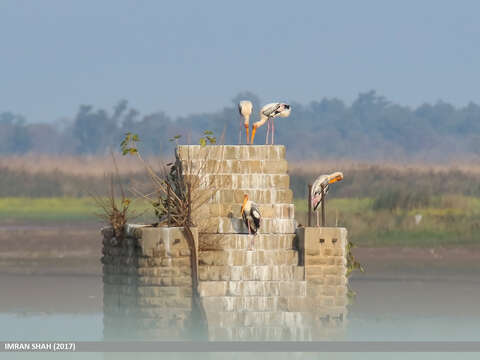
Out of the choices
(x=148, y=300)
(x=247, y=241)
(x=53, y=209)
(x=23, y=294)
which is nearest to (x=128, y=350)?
(x=148, y=300)

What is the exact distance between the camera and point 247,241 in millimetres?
30938

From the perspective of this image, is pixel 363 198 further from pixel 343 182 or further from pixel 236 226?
pixel 236 226

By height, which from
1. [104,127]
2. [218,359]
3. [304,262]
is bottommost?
[218,359]

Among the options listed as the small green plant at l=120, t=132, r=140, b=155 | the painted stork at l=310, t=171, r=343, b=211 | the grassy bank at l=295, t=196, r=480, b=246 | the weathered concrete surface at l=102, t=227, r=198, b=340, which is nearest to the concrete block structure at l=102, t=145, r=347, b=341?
the weathered concrete surface at l=102, t=227, r=198, b=340

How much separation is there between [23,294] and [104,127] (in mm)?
88593

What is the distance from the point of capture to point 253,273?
30.6m

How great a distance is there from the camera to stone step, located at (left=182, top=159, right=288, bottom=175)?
31266 mm

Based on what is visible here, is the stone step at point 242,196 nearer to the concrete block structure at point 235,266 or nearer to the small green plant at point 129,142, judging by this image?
the concrete block structure at point 235,266

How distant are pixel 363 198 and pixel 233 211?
36.9 metres

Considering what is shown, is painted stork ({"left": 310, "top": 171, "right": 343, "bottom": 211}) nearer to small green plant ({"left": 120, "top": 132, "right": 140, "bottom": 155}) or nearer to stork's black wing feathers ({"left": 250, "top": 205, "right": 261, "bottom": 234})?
stork's black wing feathers ({"left": 250, "top": 205, "right": 261, "bottom": 234})

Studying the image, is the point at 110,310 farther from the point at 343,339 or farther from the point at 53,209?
the point at 53,209

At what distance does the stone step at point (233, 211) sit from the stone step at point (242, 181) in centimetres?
40

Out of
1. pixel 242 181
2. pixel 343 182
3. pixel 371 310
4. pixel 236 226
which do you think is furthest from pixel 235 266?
pixel 343 182

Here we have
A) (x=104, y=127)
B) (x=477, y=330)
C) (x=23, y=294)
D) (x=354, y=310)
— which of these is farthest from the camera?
(x=104, y=127)
